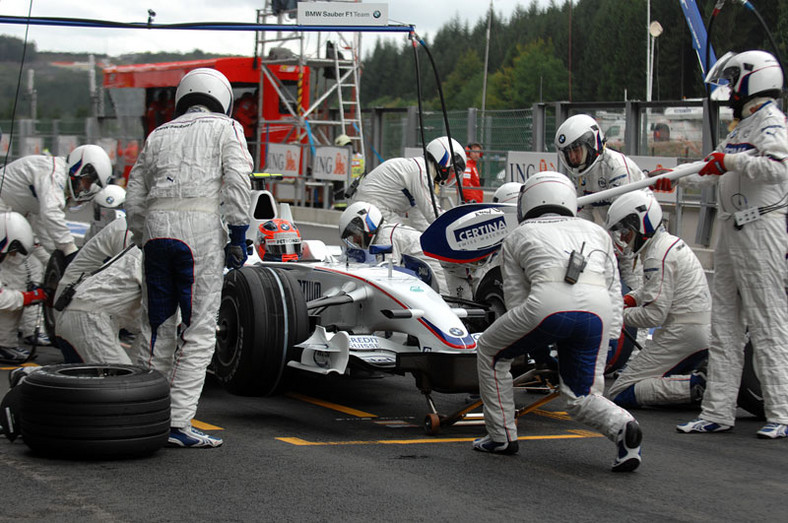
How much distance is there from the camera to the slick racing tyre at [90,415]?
5.43m

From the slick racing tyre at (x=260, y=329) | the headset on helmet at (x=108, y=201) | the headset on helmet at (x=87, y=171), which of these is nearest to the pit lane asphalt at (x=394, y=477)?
the slick racing tyre at (x=260, y=329)

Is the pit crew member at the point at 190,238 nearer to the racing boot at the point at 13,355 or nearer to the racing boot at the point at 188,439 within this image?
the racing boot at the point at 188,439

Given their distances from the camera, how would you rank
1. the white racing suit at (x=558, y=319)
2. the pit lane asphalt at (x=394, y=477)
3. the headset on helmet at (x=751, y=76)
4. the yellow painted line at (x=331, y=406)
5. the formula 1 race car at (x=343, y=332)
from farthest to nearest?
1. the yellow painted line at (x=331, y=406)
2. the headset on helmet at (x=751, y=76)
3. the formula 1 race car at (x=343, y=332)
4. the white racing suit at (x=558, y=319)
5. the pit lane asphalt at (x=394, y=477)

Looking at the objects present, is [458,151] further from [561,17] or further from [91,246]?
[561,17]

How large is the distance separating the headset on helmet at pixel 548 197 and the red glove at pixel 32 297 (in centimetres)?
495

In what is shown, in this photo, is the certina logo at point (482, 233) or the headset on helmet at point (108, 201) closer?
the certina logo at point (482, 233)

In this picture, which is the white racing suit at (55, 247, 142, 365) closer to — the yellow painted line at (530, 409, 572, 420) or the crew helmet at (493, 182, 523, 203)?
the yellow painted line at (530, 409, 572, 420)

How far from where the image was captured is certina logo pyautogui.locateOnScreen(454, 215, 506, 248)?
7977 millimetres

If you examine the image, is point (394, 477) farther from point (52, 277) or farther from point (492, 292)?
point (52, 277)

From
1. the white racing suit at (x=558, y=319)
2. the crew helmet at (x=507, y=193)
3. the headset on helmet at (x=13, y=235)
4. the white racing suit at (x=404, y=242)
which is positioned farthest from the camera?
the crew helmet at (x=507, y=193)

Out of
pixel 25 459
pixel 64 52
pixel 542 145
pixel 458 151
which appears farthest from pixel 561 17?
pixel 25 459

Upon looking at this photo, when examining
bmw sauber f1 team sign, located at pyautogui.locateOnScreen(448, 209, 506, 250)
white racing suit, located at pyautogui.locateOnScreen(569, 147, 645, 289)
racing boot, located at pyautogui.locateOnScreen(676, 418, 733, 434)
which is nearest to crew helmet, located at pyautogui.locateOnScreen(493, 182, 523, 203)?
white racing suit, located at pyautogui.locateOnScreen(569, 147, 645, 289)

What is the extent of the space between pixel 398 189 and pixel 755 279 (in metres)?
4.05

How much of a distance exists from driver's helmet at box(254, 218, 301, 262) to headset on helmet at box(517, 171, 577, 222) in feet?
10.2
